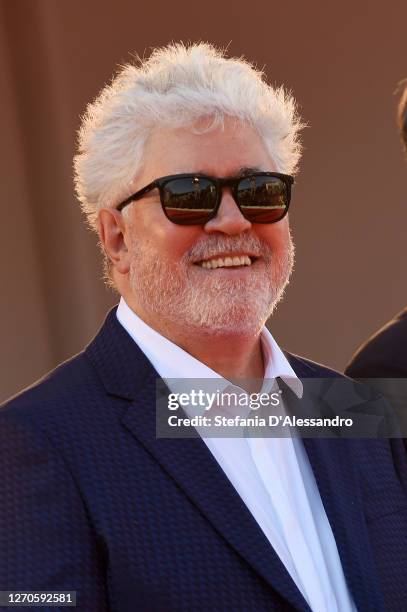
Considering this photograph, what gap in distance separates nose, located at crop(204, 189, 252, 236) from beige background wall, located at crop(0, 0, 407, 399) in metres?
2.37

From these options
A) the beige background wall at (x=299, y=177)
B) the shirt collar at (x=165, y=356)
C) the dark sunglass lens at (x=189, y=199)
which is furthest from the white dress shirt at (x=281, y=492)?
the beige background wall at (x=299, y=177)

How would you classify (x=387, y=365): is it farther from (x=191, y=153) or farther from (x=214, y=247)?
(x=191, y=153)

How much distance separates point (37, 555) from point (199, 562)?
28cm

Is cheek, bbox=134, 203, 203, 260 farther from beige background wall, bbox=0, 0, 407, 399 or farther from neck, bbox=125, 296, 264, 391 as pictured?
beige background wall, bbox=0, 0, 407, 399

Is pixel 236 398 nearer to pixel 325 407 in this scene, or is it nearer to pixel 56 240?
pixel 325 407

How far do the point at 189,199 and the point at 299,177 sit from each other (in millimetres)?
2876

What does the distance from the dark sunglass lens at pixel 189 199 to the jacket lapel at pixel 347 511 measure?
45cm

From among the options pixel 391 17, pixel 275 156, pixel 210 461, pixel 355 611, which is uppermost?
pixel 391 17

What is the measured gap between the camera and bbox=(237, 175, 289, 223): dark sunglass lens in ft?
6.81

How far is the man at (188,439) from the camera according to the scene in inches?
69.6

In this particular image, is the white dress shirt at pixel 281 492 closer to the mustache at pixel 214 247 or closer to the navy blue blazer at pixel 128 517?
the navy blue blazer at pixel 128 517

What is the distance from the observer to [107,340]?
82.1 inches

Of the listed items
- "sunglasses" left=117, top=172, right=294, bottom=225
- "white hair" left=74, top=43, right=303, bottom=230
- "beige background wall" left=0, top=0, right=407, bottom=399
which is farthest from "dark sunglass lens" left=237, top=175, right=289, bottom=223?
"beige background wall" left=0, top=0, right=407, bottom=399

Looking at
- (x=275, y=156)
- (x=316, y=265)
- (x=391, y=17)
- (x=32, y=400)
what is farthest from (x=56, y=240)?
(x=32, y=400)
